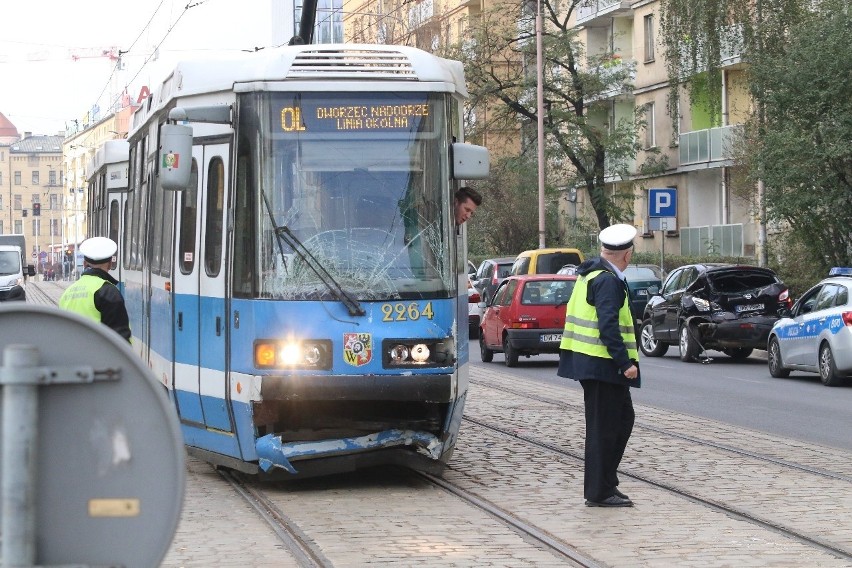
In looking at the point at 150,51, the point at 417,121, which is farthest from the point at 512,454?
the point at 150,51

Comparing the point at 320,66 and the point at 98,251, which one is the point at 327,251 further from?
the point at 98,251

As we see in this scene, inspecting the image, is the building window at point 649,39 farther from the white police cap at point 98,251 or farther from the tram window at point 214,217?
the white police cap at point 98,251

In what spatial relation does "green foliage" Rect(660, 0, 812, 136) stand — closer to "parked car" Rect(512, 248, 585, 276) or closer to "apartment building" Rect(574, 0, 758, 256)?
"apartment building" Rect(574, 0, 758, 256)

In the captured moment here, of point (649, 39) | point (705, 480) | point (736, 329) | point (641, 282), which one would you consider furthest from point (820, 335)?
point (649, 39)

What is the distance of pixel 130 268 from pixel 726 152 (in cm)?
3004

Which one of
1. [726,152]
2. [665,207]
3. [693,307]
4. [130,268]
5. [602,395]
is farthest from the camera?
[726,152]

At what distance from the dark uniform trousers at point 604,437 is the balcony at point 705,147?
35.6m

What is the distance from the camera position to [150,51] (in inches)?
2295

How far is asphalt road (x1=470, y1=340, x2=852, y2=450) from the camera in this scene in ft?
51.8

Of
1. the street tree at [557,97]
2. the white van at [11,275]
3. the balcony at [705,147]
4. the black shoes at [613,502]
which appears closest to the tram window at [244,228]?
the black shoes at [613,502]

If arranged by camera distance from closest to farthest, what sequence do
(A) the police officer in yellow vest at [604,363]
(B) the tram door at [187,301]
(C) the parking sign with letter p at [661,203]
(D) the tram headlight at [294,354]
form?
(A) the police officer in yellow vest at [604,363], (D) the tram headlight at [294,354], (B) the tram door at [187,301], (C) the parking sign with letter p at [661,203]

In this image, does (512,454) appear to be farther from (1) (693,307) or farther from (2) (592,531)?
(1) (693,307)

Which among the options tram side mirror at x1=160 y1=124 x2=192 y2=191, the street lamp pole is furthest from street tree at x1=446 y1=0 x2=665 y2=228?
tram side mirror at x1=160 y1=124 x2=192 y2=191

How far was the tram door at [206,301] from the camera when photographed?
10430mm
